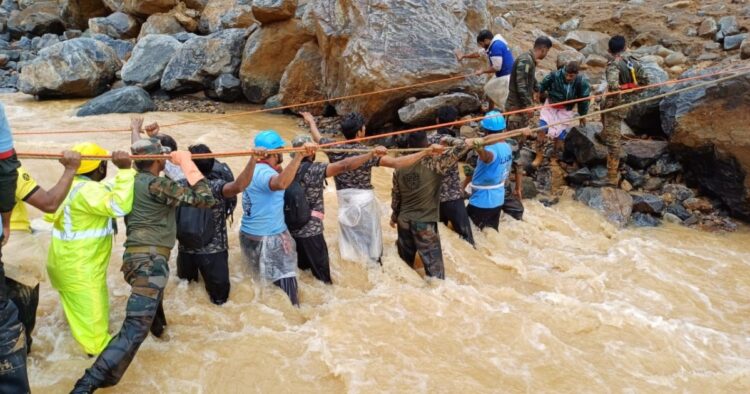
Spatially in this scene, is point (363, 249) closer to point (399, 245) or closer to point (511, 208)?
point (399, 245)

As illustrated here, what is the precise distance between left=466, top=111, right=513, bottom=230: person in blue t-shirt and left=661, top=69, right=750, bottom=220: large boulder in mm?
3256

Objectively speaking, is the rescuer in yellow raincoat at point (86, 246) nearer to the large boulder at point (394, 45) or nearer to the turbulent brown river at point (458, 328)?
→ the turbulent brown river at point (458, 328)

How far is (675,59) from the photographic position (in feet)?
35.5

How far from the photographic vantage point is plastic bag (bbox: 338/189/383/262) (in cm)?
477

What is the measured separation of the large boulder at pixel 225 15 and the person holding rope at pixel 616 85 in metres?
10.1

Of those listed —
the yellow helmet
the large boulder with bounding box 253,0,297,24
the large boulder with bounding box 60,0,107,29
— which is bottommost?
the large boulder with bounding box 60,0,107,29

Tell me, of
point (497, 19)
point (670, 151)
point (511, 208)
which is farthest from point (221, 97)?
point (670, 151)

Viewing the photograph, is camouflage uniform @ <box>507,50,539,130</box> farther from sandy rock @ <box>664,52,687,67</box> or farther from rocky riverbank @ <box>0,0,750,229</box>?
sandy rock @ <box>664,52,687,67</box>

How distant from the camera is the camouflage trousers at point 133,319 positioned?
301cm

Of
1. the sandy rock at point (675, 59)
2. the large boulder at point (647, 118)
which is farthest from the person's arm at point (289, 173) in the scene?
the sandy rock at point (675, 59)

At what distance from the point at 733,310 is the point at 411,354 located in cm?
311

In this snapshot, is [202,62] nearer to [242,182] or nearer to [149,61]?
[149,61]

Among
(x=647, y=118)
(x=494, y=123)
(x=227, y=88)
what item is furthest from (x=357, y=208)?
(x=227, y=88)

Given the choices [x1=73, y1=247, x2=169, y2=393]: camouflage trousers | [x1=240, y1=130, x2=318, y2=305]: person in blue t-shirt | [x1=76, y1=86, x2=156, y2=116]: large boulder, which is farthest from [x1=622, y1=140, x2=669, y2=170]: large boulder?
[x1=76, y1=86, x2=156, y2=116]: large boulder
